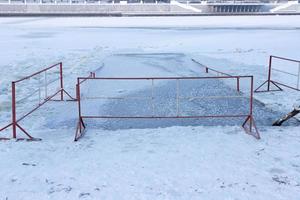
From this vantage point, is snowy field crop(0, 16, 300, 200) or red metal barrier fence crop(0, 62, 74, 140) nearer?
snowy field crop(0, 16, 300, 200)

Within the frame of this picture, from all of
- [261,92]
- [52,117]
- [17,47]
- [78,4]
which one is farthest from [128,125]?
[78,4]

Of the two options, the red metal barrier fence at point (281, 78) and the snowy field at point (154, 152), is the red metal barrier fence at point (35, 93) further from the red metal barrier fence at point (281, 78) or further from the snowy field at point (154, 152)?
the red metal barrier fence at point (281, 78)

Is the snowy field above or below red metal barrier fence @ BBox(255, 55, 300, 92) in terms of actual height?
below

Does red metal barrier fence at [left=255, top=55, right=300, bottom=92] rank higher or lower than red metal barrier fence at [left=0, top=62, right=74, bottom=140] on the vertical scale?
higher

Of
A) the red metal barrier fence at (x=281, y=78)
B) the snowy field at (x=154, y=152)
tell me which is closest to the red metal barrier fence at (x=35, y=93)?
the snowy field at (x=154, y=152)

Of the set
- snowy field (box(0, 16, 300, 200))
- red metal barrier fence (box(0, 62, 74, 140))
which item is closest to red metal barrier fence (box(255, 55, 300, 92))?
snowy field (box(0, 16, 300, 200))

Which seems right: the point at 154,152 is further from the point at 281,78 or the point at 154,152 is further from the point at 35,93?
the point at 281,78

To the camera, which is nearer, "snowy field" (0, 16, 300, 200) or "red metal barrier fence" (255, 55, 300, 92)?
"snowy field" (0, 16, 300, 200)

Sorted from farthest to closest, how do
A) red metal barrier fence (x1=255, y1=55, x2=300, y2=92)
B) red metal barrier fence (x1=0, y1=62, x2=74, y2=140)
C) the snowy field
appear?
red metal barrier fence (x1=255, y1=55, x2=300, y2=92), red metal barrier fence (x1=0, y1=62, x2=74, y2=140), the snowy field

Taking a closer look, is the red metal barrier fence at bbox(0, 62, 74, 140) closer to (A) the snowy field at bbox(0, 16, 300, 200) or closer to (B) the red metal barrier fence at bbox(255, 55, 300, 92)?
(A) the snowy field at bbox(0, 16, 300, 200)

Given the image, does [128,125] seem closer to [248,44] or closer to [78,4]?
[248,44]

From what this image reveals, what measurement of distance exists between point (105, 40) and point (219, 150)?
79.2 feet

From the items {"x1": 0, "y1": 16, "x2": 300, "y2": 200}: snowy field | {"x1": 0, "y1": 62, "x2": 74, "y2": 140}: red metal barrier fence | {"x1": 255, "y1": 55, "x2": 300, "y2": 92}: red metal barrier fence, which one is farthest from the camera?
{"x1": 255, "y1": 55, "x2": 300, "y2": 92}: red metal barrier fence

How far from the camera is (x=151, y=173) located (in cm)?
646
